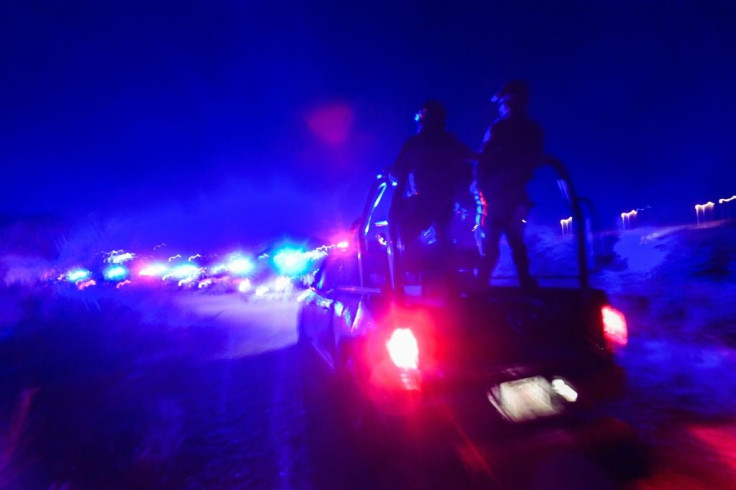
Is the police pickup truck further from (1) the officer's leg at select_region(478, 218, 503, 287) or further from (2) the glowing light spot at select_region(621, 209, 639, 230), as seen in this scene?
(2) the glowing light spot at select_region(621, 209, 639, 230)

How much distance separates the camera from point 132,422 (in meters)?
4.70

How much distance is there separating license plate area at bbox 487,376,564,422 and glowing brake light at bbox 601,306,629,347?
2.65ft

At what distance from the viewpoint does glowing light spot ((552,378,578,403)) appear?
2773mm

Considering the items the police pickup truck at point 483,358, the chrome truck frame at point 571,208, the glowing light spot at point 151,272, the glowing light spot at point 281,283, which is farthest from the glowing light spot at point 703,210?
the glowing light spot at point 151,272

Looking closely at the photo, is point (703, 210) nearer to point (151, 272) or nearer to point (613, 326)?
point (613, 326)

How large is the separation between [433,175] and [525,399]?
223 cm

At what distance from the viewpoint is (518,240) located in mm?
4191

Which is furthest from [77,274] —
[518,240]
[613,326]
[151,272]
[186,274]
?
[613,326]

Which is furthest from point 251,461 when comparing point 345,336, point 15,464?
point 15,464

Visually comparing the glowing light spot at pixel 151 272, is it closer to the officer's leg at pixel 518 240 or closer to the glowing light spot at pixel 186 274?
the glowing light spot at pixel 186 274

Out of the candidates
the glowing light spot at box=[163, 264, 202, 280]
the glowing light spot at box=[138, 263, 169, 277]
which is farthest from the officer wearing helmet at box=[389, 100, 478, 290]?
the glowing light spot at box=[138, 263, 169, 277]

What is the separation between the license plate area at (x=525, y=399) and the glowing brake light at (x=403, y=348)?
0.54m

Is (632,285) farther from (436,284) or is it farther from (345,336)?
(345,336)

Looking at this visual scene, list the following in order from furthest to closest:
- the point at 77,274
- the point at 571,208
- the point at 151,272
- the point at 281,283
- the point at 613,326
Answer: the point at 77,274
the point at 151,272
the point at 281,283
the point at 571,208
the point at 613,326
